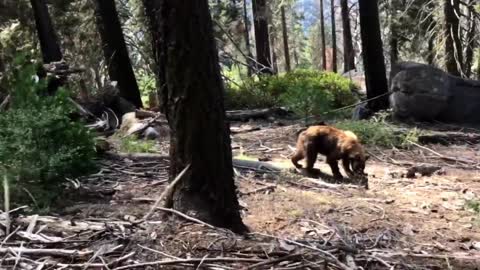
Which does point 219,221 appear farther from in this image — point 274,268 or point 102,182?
point 102,182

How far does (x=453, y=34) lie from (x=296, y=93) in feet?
22.1

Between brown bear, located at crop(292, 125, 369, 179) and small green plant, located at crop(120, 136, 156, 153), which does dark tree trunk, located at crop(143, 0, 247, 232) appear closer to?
brown bear, located at crop(292, 125, 369, 179)

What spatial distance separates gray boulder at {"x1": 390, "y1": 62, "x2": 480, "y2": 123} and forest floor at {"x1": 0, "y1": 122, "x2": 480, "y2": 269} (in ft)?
6.78

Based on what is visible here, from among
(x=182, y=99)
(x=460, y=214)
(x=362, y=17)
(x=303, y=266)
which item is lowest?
(x=460, y=214)

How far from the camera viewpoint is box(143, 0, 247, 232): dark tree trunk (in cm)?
434

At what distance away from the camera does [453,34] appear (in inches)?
642

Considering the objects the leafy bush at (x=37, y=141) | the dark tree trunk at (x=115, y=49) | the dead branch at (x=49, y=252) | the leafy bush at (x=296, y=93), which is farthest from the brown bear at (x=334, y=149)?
the dark tree trunk at (x=115, y=49)

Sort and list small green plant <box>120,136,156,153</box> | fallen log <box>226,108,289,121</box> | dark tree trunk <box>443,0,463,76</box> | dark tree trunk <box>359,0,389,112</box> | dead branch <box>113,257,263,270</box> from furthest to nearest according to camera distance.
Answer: dark tree trunk <box>443,0,463,76</box> < fallen log <box>226,108,289,121</box> < dark tree trunk <box>359,0,389,112</box> < small green plant <box>120,136,156,153</box> < dead branch <box>113,257,263,270</box>

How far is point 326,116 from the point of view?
13289 millimetres

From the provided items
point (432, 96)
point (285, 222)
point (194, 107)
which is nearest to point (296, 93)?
point (432, 96)

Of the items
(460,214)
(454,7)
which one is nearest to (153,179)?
(460,214)

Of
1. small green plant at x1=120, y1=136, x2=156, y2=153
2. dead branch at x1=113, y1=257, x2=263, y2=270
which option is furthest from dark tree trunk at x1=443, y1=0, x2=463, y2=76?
dead branch at x1=113, y1=257, x2=263, y2=270

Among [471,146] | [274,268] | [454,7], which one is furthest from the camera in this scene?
[454,7]

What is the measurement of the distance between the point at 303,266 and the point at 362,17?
10.5 metres
